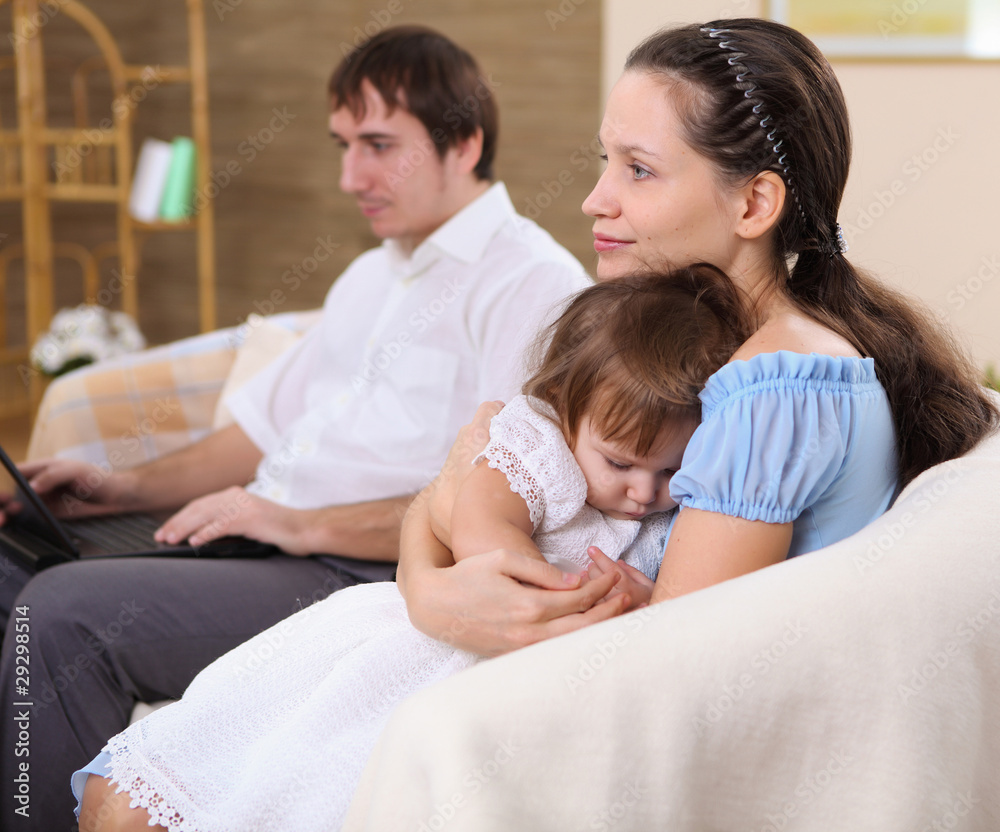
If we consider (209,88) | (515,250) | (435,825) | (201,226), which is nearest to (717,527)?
(435,825)

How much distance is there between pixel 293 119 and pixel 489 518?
382cm

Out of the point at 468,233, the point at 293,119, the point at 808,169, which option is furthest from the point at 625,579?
the point at 293,119

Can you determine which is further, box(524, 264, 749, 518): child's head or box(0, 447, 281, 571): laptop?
box(0, 447, 281, 571): laptop

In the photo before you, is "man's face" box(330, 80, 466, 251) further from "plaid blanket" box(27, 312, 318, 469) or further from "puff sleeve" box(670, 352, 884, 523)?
"puff sleeve" box(670, 352, 884, 523)

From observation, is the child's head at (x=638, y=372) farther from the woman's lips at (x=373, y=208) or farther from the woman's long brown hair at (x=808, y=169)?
the woman's lips at (x=373, y=208)

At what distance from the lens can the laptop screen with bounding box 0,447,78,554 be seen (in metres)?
1.68

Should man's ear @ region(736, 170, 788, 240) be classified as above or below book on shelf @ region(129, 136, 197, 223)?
above

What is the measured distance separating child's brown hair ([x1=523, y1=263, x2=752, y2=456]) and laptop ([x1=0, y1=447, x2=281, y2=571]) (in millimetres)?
768

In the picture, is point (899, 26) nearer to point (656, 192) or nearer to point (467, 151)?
point (467, 151)

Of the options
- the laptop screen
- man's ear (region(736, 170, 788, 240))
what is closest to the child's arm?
man's ear (region(736, 170, 788, 240))

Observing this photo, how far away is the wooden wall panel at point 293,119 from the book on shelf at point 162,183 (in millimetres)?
642

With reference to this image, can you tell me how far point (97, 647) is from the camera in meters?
1.53

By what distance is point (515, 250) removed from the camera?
1926 millimetres

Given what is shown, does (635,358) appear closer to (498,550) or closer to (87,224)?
(498,550)
